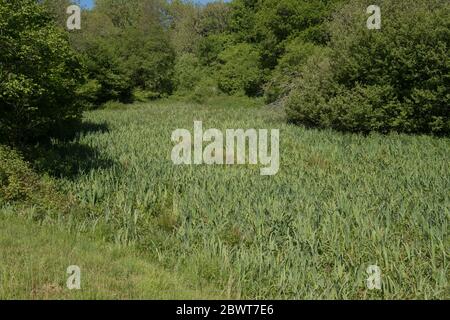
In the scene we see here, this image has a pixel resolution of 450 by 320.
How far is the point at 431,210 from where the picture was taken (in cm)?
705

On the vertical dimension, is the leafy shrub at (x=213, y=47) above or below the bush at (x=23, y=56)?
above

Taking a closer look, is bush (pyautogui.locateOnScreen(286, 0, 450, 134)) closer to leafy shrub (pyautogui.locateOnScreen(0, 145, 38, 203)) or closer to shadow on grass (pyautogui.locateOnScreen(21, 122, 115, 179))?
shadow on grass (pyautogui.locateOnScreen(21, 122, 115, 179))

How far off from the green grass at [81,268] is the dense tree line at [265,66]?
3341mm

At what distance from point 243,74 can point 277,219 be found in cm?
3161

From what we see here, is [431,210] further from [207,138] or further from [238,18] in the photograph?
[238,18]

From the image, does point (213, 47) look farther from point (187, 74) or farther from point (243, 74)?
point (243, 74)

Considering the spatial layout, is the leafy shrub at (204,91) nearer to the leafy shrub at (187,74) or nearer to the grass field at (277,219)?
the leafy shrub at (187,74)

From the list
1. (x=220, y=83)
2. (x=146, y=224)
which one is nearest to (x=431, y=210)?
(x=146, y=224)

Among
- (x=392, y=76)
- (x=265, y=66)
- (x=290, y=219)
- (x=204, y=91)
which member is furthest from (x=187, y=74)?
(x=290, y=219)

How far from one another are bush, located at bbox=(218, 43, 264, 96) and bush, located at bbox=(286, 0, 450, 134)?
18.4 metres

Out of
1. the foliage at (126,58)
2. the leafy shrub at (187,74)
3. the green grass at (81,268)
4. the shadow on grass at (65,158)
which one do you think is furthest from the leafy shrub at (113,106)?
the green grass at (81,268)

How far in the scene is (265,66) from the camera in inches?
1499

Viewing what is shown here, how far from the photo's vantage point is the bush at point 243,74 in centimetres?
3731

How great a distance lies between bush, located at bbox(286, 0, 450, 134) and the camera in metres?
16.1
